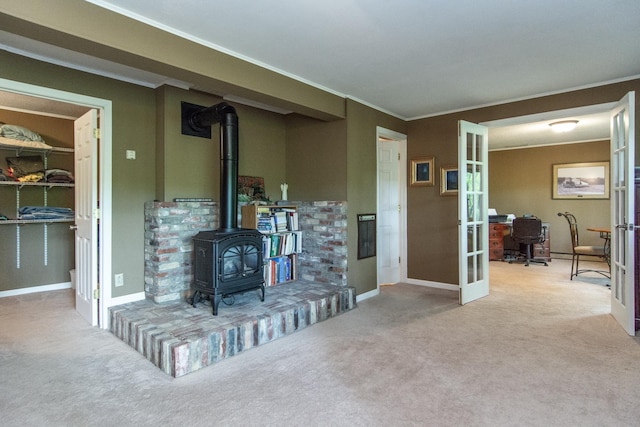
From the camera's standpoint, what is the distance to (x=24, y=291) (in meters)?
4.33

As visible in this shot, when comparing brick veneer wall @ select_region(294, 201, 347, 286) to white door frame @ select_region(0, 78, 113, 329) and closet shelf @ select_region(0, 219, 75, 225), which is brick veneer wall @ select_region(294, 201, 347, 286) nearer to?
white door frame @ select_region(0, 78, 113, 329)

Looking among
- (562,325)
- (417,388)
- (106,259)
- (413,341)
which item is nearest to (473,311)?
(562,325)

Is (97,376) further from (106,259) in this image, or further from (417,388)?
(417,388)

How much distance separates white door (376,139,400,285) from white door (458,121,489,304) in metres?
1.10

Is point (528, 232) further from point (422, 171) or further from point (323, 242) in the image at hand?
point (323, 242)

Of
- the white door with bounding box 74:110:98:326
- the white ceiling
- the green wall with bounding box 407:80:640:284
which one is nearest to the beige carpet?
the white door with bounding box 74:110:98:326

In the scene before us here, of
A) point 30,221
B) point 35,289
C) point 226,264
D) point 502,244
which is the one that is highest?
point 30,221

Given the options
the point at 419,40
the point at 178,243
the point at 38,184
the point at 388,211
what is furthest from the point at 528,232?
the point at 38,184

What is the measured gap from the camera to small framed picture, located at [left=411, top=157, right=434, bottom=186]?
15.9ft

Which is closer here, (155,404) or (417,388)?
(155,404)

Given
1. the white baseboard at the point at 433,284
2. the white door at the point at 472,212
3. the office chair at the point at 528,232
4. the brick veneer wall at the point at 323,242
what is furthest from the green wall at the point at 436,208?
the office chair at the point at 528,232

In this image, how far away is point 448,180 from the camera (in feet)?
15.5

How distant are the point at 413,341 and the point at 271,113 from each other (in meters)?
3.11

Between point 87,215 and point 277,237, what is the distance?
1.86m
